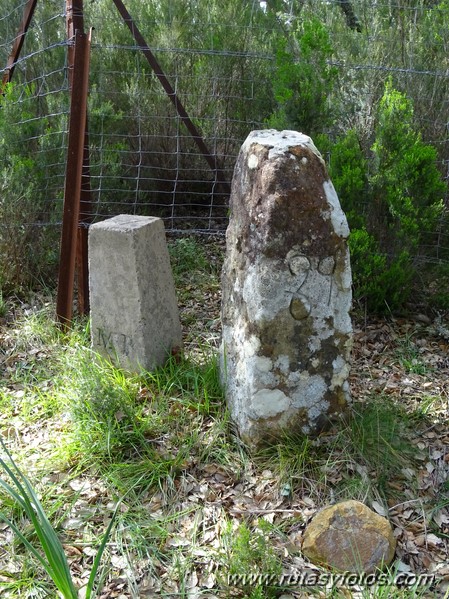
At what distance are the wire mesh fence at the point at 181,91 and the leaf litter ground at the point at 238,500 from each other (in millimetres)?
1888

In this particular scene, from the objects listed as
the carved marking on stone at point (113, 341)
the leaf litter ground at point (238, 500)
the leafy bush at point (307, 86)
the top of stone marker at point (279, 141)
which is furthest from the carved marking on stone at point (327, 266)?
the leafy bush at point (307, 86)

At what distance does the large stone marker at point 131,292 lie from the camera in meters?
3.52

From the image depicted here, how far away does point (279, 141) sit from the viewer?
3029mm

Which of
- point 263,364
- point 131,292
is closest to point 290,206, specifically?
point 263,364

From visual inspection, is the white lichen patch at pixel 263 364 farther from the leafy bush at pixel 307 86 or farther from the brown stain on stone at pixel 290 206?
the leafy bush at pixel 307 86

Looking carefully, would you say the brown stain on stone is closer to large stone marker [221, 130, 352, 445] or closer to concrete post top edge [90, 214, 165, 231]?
large stone marker [221, 130, 352, 445]

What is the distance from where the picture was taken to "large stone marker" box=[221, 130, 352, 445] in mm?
2951

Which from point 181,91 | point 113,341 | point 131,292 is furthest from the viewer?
point 181,91

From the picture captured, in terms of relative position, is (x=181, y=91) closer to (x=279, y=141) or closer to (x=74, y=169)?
(x=74, y=169)

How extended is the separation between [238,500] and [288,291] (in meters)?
0.94

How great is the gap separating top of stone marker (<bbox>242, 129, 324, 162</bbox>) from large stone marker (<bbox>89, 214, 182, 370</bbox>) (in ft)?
2.59

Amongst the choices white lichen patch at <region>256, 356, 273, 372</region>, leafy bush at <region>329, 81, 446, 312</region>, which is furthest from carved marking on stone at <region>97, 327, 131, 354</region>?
leafy bush at <region>329, 81, 446, 312</region>

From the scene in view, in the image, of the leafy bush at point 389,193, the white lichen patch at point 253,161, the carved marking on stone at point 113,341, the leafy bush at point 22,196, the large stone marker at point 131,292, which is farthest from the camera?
the leafy bush at point 22,196

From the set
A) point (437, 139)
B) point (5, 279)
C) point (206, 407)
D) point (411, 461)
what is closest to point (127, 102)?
point (5, 279)
